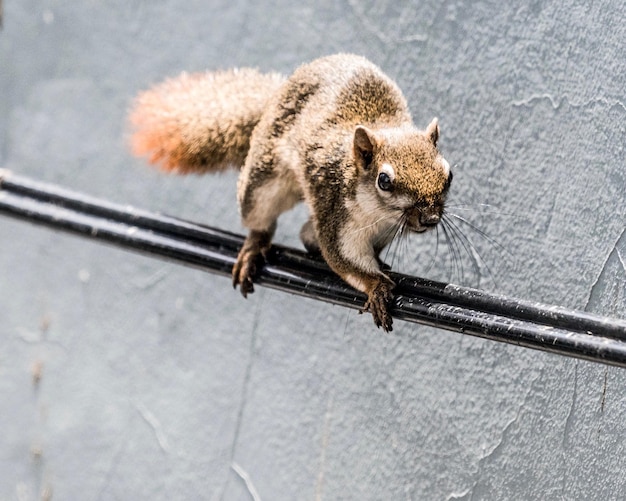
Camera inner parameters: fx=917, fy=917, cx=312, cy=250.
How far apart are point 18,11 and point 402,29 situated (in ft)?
4.76

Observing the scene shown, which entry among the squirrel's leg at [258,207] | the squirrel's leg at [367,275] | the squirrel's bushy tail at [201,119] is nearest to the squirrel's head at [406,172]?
the squirrel's leg at [367,275]

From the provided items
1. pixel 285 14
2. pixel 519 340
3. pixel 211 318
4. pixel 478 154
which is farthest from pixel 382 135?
pixel 211 318

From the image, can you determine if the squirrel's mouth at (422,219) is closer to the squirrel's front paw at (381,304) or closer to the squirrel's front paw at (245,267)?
the squirrel's front paw at (381,304)

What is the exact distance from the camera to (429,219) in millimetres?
1320

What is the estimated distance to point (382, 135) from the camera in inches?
58.1

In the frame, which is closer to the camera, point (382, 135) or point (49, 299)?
point (382, 135)

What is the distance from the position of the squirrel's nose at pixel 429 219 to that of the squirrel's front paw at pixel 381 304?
13cm

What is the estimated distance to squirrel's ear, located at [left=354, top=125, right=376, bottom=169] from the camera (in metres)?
1.44

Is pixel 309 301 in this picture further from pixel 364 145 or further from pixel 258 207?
pixel 364 145

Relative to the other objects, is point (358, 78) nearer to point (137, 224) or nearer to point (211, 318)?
point (137, 224)

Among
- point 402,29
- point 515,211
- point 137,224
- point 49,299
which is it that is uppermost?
point 402,29

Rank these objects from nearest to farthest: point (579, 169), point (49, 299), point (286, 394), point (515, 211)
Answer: point (579, 169), point (515, 211), point (286, 394), point (49, 299)

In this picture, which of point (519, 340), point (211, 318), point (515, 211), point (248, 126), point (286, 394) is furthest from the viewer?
point (211, 318)

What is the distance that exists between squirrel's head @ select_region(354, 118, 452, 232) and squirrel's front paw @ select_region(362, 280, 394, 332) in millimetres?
108
